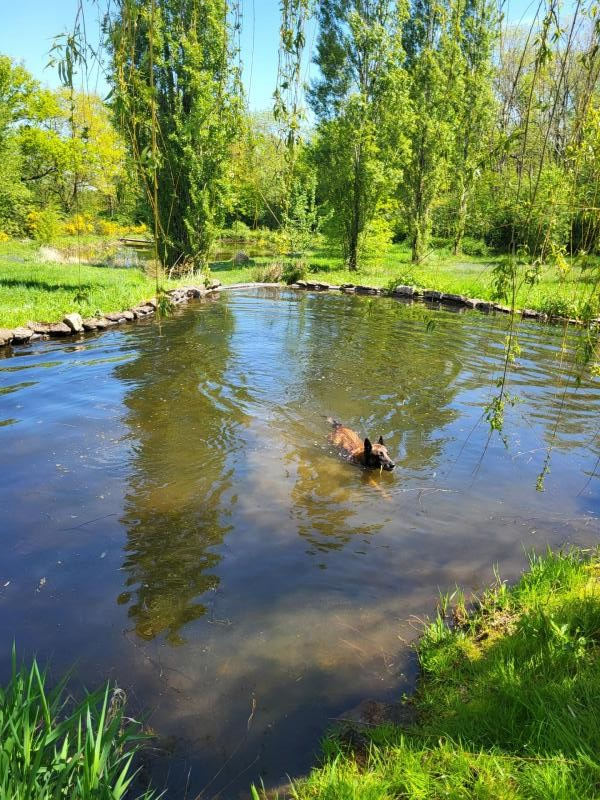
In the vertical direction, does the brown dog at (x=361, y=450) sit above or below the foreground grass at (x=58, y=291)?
below

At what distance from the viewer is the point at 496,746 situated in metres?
2.55

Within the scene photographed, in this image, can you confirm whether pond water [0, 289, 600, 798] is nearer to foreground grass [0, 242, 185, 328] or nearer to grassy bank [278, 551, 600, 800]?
grassy bank [278, 551, 600, 800]

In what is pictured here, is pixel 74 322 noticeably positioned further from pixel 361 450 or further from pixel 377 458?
pixel 377 458

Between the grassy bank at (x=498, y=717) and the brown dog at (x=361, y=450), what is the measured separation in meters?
2.70

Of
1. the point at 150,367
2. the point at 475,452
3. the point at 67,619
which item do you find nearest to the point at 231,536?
the point at 67,619

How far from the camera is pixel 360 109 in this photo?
23.3 metres

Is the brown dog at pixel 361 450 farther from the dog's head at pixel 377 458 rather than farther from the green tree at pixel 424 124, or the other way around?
the green tree at pixel 424 124

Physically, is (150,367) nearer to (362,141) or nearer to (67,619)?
(67,619)

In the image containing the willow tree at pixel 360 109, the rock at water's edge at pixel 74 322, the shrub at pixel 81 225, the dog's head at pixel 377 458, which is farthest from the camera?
the willow tree at pixel 360 109

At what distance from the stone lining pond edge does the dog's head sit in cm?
198

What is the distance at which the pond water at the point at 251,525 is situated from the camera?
11.2 ft

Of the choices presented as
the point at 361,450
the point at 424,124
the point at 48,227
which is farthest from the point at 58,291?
the point at 424,124

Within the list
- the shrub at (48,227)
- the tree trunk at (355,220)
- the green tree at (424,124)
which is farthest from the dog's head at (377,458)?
the shrub at (48,227)

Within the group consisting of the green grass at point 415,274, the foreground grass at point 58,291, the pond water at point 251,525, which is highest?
the green grass at point 415,274
